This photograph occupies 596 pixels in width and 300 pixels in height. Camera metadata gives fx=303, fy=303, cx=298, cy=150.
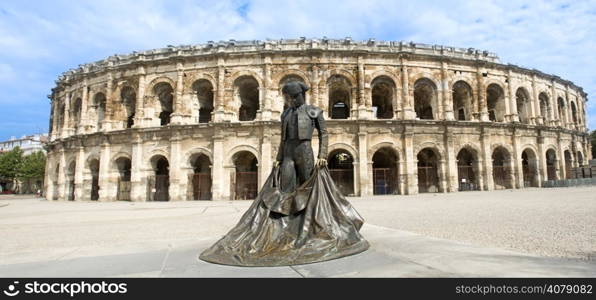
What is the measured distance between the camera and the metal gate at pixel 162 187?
61.4 feet

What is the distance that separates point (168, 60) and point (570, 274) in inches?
800

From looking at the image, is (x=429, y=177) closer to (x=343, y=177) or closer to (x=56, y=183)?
(x=343, y=177)

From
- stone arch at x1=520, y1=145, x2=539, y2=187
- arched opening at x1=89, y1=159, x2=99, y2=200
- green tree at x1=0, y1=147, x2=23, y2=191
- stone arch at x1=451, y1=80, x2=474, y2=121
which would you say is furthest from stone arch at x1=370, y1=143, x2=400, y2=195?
green tree at x1=0, y1=147, x2=23, y2=191

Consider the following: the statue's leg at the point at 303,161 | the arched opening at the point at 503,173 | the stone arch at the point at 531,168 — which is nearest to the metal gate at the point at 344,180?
the arched opening at the point at 503,173

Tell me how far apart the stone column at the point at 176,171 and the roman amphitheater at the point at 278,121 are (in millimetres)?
59

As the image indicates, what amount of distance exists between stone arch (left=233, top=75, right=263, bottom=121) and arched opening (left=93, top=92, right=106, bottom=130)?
952 cm

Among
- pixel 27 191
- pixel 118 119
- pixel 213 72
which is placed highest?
pixel 213 72

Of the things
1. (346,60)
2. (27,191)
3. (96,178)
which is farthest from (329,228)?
(27,191)

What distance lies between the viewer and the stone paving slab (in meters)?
2.61

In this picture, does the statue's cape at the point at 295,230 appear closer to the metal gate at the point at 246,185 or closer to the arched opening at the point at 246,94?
the metal gate at the point at 246,185

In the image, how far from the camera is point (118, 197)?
19266 millimetres

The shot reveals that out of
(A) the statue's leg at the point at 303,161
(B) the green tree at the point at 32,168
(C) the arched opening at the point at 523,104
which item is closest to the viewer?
(A) the statue's leg at the point at 303,161

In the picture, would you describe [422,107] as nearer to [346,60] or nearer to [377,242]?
[346,60]

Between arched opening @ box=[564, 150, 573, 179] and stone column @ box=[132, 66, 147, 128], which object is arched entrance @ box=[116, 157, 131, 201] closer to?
stone column @ box=[132, 66, 147, 128]
